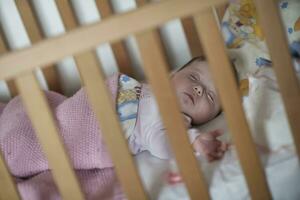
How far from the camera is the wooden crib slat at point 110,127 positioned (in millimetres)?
731

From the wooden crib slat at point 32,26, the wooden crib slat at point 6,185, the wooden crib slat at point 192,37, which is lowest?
the wooden crib slat at point 6,185

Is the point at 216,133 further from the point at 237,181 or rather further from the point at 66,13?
the point at 66,13

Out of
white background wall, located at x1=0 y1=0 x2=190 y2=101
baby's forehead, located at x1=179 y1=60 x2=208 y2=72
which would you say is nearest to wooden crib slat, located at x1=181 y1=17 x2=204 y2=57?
white background wall, located at x1=0 y1=0 x2=190 y2=101

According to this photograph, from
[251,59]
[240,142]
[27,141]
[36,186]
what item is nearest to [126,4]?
[251,59]

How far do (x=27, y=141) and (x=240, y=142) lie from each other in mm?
537

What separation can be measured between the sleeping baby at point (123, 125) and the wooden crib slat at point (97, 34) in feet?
1.17

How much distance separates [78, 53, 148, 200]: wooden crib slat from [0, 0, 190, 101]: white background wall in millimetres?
745

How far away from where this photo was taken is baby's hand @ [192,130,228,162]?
963 millimetres

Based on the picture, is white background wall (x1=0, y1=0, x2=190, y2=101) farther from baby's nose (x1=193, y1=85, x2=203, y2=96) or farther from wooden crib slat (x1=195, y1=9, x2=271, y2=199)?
wooden crib slat (x1=195, y1=9, x2=271, y2=199)

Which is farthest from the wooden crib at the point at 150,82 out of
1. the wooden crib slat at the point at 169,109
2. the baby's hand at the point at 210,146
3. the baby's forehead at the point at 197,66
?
the baby's forehead at the point at 197,66

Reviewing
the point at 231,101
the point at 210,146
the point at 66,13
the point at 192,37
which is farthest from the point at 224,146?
the point at 66,13

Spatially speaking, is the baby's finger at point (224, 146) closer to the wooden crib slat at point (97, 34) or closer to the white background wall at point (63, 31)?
the wooden crib slat at point (97, 34)

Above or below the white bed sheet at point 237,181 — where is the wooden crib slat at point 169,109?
above

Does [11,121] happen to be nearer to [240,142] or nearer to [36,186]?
[36,186]
